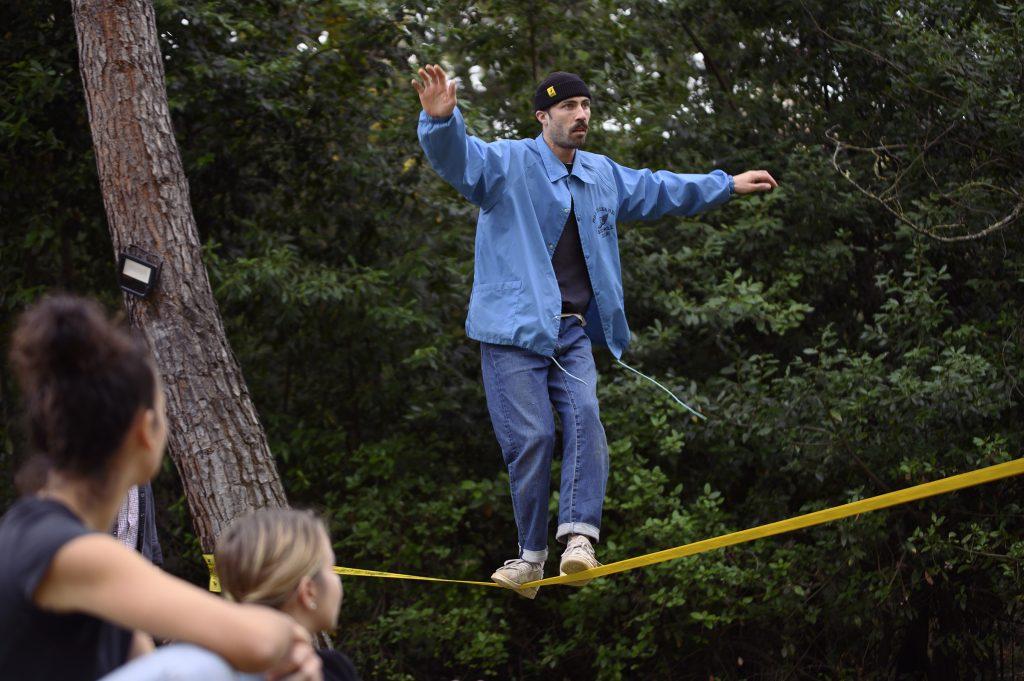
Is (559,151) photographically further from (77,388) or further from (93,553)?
(93,553)

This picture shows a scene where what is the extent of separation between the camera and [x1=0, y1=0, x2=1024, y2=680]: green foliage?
6.11 m

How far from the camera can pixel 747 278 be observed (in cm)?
693

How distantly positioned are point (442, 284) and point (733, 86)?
238 cm

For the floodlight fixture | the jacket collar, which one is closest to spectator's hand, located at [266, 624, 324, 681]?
the jacket collar

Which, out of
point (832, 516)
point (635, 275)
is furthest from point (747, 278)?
point (832, 516)

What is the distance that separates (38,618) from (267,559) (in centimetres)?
36

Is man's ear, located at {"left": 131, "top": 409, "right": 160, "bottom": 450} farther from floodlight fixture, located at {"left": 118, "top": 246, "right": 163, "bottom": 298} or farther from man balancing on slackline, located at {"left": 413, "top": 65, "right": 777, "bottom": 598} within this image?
floodlight fixture, located at {"left": 118, "top": 246, "right": 163, "bottom": 298}

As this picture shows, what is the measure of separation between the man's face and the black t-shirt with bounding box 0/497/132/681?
2791mm

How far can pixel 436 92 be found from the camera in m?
3.58

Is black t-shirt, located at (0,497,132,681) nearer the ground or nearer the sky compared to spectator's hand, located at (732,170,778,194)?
nearer the sky

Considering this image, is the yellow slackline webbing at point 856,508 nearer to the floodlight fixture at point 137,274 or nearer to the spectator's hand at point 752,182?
the floodlight fixture at point 137,274

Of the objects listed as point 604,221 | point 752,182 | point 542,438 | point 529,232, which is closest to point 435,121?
point 529,232

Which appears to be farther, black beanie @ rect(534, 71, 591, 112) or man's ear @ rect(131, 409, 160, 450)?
black beanie @ rect(534, 71, 591, 112)

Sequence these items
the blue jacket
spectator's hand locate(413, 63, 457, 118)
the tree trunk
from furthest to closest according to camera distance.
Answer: the tree trunk < the blue jacket < spectator's hand locate(413, 63, 457, 118)
